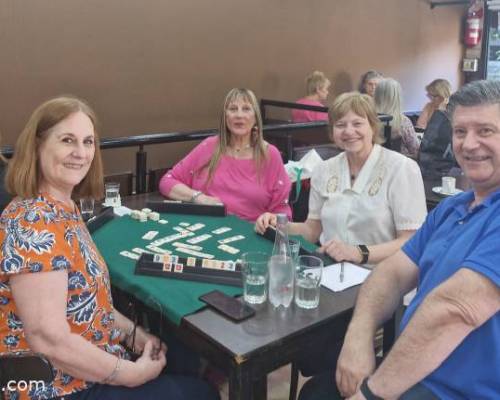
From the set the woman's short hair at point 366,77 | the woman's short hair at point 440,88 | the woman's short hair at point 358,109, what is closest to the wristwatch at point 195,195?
the woman's short hair at point 358,109

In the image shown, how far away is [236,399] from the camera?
1240 mm

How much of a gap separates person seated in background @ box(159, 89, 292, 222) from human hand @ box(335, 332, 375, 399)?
1271mm

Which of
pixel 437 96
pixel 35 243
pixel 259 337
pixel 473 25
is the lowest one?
pixel 259 337

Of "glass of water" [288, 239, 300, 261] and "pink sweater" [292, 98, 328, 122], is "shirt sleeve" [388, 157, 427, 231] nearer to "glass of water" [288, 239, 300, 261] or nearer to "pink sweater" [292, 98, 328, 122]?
"glass of water" [288, 239, 300, 261]

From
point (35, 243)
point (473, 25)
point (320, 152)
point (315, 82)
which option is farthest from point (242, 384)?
point (473, 25)

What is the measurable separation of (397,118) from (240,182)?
2353 mm

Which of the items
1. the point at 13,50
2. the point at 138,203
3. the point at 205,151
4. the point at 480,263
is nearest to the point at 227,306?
the point at 480,263

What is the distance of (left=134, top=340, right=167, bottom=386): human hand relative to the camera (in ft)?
4.64

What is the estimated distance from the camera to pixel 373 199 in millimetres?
2035

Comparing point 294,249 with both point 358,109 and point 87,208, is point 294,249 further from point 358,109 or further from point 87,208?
point 87,208

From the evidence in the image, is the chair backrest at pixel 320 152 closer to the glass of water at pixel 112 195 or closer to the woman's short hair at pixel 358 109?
the woman's short hair at pixel 358 109

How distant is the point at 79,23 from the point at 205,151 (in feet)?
7.47

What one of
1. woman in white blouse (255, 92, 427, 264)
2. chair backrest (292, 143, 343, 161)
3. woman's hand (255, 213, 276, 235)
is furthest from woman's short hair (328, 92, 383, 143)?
chair backrest (292, 143, 343, 161)

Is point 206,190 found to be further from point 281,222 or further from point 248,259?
point 248,259
